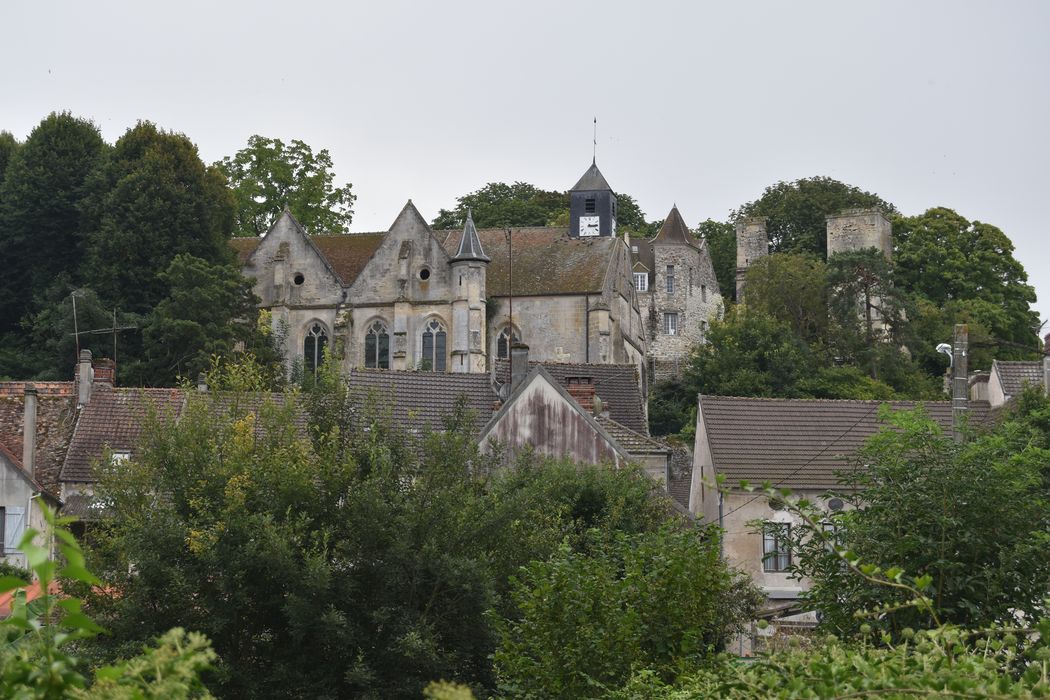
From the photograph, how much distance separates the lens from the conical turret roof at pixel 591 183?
75.9 metres

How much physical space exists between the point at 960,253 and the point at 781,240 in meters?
13.3

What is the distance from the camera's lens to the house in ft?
118

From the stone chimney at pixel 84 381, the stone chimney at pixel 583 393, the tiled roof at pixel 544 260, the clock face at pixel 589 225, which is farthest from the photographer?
the clock face at pixel 589 225

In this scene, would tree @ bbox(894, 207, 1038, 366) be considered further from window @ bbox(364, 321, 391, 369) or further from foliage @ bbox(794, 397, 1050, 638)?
foliage @ bbox(794, 397, 1050, 638)

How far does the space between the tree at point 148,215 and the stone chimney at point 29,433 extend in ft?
66.8

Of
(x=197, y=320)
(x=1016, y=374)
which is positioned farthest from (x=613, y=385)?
(x=197, y=320)

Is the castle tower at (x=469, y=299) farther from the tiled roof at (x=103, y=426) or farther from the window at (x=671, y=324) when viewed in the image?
the tiled roof at (x=103, y=426)

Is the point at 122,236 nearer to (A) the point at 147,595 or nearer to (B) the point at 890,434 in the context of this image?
(A) the point at 147,595

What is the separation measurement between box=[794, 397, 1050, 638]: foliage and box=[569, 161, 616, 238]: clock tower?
59565 millimetres

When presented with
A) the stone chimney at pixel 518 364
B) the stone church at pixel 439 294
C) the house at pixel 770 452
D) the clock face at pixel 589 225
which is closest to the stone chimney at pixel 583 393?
the stone chimney at pixel 518 364

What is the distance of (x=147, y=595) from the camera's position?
66.1 feet

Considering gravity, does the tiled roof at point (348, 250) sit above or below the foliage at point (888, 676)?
above

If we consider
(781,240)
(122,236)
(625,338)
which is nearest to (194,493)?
(122,236)

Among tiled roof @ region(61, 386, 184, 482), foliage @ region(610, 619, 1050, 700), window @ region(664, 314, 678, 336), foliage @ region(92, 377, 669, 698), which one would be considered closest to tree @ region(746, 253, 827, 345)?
window @ region(664, 314, 678, 336)
